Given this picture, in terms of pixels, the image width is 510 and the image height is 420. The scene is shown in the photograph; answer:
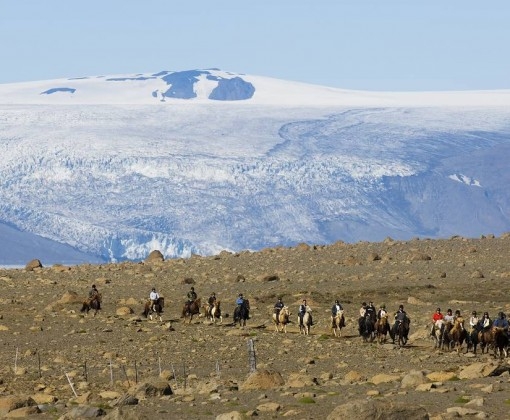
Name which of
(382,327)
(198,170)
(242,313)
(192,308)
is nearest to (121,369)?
(382,327)

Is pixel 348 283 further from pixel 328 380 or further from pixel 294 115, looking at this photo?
pixel 294 115

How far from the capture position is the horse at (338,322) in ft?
116

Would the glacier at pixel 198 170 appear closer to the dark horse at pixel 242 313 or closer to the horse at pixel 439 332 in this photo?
the dark horse at pixel 242 313

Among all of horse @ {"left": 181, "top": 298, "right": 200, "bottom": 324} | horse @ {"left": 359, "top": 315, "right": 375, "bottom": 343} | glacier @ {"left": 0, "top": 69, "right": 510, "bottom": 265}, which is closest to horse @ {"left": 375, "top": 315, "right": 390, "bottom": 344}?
horse @ {"left": 359, "top": 315, "right": 375, "bottom": 343}

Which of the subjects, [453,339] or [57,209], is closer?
[453,339]

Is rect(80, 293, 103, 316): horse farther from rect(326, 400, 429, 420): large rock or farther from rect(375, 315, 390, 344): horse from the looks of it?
rect(326, 400, 429, 420): large rock

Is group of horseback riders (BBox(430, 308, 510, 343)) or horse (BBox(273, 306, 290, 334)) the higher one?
group of horseback riders (BBox(430, 308, 510, 343))

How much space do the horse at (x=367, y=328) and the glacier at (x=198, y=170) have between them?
11432cm

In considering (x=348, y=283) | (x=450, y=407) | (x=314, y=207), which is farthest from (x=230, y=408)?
(x=314, y=207)

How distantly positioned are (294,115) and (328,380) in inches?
6450

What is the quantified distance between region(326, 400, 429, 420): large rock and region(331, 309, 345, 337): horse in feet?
66.4

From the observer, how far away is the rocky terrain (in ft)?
60.8

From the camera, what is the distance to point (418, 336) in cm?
3503

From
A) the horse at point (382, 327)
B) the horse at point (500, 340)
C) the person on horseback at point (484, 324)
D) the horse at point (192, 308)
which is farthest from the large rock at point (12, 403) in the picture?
the horse at point (192, 308)
